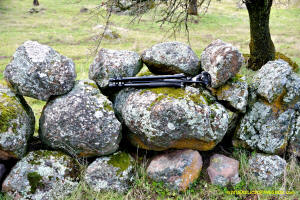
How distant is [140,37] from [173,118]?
13.8 m

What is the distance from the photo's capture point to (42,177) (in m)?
4.45

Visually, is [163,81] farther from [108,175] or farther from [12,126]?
[12,126]

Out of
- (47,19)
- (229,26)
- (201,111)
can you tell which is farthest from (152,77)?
(47,19)

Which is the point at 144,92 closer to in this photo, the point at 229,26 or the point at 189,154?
the point at 189,154

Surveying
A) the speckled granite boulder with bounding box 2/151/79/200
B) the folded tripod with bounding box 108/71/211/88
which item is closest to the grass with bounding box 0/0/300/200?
the speckled granite boulder with bounding box 2/151/79/200

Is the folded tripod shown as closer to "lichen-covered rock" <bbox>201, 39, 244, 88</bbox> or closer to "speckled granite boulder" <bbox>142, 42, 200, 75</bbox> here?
"lichen-covered rock" <bbox>201, 39, 244, 88</bbox>

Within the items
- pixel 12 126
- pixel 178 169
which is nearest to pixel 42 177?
pixel 12 126

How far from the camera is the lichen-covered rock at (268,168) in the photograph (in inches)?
192

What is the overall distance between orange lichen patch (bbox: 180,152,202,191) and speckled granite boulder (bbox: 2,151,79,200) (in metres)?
1.94

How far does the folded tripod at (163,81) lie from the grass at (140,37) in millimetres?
1564

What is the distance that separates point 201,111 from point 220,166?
3.87 feet

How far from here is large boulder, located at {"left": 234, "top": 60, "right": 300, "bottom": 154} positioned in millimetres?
4914

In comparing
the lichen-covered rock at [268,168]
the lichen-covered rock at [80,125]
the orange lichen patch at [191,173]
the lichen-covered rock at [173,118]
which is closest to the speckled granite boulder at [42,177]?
the lichen-covered rock at [80,125]

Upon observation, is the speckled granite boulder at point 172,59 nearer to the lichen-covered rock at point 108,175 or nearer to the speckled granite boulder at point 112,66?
the speckled granite boulder at point 112,66
